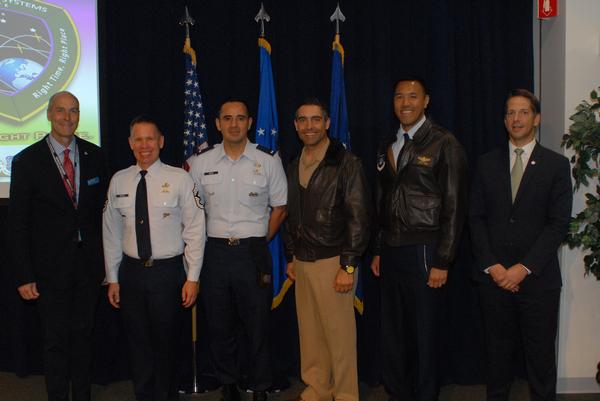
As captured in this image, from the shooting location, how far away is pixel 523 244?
2.81 meters

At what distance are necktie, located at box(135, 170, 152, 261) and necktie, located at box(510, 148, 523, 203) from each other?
→ 195cm

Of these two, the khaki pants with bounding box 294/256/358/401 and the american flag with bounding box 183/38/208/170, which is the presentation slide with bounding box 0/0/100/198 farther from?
the khaki pants with bounding box 294/256/358/401

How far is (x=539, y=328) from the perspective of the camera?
9.16 feet

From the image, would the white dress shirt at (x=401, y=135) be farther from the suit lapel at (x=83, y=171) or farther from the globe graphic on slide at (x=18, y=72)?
the globe graphic on slide at (x=18, y=72)

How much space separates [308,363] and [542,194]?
1600 millimetres

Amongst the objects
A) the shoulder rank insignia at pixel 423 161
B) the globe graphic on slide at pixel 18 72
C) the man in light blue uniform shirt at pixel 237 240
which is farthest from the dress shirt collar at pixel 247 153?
the globe graphic on slide at pixel 18 72

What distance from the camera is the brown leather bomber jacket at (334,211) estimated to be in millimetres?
2982

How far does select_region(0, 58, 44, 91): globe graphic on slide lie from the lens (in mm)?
3574

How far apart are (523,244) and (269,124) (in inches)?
69.2

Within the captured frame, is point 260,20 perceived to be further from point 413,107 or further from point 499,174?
point 499,174

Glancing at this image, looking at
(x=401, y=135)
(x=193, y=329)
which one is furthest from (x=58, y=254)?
(x=401, y=135)

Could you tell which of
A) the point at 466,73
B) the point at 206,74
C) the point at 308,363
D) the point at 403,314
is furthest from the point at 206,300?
the point at 466,73

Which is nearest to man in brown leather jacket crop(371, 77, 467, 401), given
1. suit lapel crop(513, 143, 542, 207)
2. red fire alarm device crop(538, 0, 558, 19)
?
suit lapel crop(513, 143, 542, 207)

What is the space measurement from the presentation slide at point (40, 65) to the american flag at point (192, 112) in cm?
61
